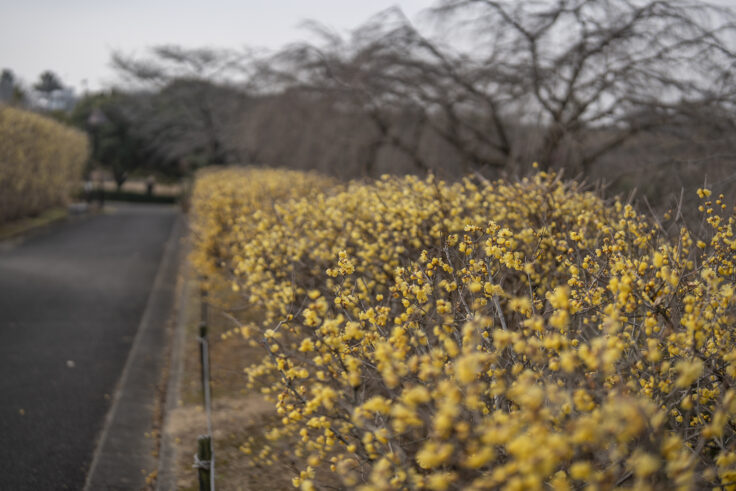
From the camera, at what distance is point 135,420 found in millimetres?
5535

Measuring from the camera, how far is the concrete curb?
4.50m

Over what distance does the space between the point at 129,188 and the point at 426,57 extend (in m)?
36.4

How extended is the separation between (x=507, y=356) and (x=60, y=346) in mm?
6446

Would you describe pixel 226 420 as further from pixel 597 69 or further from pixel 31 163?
pixel 31 163

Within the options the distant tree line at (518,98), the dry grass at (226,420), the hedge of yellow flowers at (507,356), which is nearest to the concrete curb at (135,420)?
the dry grass at (226,420)

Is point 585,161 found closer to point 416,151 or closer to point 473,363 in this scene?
point 416,151

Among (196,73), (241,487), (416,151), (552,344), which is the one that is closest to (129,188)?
(196,73)

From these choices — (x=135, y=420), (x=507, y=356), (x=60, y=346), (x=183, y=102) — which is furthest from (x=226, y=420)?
(x=183, y=102)

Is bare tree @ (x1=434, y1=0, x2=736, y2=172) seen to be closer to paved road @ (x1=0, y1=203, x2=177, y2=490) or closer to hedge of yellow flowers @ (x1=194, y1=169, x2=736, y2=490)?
hedge of yellow flowers @ (x1=194, y1=169, x2=736, y2=490)

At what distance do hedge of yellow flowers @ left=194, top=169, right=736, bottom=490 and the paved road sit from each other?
1.68 metres

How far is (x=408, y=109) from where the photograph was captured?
10.8 meters

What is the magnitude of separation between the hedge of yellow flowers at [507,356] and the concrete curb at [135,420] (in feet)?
3.25

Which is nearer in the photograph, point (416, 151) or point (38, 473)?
point (38, 473)

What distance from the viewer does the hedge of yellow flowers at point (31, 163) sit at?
15.2m
